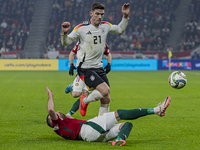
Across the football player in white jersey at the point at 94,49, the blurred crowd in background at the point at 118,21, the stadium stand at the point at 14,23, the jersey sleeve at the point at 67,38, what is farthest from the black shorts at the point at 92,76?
the stadium stand at the point at 14,23

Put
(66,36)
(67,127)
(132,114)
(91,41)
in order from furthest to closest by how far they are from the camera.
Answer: (91,41) < (66,36) < (67,127) < (132,114)

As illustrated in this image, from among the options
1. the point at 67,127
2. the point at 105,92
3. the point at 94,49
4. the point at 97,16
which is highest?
the point at 97,16

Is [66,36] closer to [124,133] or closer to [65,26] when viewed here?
[65,26]

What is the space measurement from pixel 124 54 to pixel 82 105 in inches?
1059

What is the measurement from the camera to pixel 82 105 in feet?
21.7

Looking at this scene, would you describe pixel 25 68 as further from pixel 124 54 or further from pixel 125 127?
pixel 125 127

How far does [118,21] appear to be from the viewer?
127ft

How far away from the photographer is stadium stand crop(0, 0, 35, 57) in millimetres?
36281

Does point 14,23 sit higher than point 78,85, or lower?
higher

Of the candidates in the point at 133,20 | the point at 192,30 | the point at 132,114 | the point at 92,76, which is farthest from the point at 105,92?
the point at 133,20

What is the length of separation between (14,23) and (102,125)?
3637 cm

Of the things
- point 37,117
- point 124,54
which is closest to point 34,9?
point 124,54

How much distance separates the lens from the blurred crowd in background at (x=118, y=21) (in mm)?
36562

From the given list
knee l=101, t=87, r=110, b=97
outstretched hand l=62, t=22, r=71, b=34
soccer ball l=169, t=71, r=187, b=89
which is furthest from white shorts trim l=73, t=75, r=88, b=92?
soccer ball l=169, t=71, r=187, b=89
